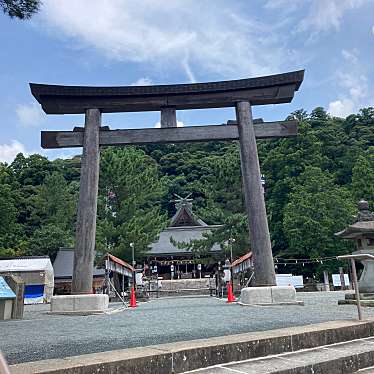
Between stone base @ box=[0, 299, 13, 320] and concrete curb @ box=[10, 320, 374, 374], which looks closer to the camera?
concrete curb @ box=[10, 320, 374, 374]

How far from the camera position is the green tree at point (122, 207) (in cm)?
1975

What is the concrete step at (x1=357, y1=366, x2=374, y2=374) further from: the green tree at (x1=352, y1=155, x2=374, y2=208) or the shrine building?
the shrine building

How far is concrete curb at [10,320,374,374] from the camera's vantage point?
2270mm

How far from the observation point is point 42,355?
3.13 m

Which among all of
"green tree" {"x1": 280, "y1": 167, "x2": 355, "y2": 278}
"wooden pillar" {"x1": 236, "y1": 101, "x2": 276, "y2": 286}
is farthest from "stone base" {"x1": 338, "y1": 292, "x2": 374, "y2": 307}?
"green tree" {"x1": 280, "y1": 167, "x2": 355, "y2": 278}

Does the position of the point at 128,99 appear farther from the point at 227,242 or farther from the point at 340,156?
the point at 340,156

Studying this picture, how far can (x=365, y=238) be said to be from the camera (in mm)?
9297

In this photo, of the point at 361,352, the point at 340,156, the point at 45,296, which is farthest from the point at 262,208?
the point at 340,156

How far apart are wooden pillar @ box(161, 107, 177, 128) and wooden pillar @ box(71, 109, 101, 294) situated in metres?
1.66

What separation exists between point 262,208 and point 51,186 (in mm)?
34357

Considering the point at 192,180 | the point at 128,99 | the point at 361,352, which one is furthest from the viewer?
the point at 192,180

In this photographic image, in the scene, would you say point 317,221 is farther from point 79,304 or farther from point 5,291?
point 5,291

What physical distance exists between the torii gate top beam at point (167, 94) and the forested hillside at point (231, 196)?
10.9 meters

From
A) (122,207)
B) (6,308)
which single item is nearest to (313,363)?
(6,308)
